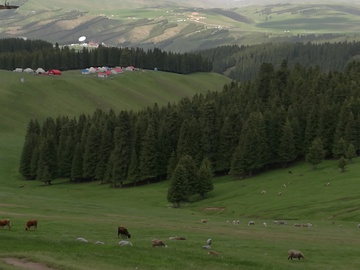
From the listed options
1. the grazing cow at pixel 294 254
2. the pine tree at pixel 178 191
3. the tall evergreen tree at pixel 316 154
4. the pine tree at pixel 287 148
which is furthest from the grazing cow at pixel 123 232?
the pine tree at pixel 287 148

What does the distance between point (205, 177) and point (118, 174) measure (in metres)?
26.5

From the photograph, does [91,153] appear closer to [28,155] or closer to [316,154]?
[28,155]

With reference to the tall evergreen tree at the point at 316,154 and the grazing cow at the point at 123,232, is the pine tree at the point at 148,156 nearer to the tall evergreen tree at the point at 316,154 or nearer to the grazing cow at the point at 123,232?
the tall evergreen tree at the point at 316,154

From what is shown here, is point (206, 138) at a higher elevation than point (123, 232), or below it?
below

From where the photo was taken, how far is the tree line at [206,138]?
114375 millimetres

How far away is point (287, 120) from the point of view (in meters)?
118

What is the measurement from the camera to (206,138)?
123m

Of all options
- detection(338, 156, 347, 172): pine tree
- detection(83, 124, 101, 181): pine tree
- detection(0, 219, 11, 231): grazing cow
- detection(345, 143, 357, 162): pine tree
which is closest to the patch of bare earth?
detection(0, 219, 11, 231): grazing cow

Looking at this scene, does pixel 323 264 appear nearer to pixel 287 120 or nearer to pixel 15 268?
pixel 15 268

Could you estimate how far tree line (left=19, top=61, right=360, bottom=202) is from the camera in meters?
114

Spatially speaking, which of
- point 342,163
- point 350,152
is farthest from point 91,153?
point 342,163

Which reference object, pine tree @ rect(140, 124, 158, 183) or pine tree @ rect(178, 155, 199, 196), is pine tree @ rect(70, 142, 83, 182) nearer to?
pine tree @ rect(140, 124, 158, 183)

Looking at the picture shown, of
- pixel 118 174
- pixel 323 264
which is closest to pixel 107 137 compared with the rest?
pixel 118 174

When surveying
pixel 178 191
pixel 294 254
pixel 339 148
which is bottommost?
→ pixel 178 191
